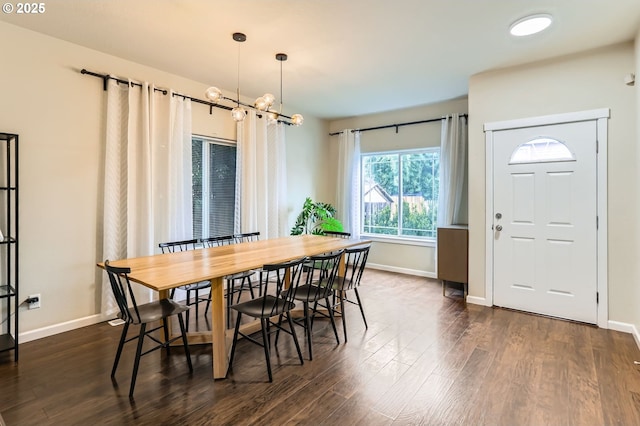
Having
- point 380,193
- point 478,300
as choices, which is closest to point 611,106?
point 478,300

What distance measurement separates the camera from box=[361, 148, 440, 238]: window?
17.1ft

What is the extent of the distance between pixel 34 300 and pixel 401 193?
485 centimetres

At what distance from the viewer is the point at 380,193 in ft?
19.0

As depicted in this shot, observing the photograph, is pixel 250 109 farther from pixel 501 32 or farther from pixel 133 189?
pixel 501 32

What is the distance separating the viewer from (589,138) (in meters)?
3.17

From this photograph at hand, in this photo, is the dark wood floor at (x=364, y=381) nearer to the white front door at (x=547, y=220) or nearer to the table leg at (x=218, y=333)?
the table leg at (x=218, y=333)

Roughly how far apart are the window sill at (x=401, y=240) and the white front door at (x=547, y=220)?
4.78ft

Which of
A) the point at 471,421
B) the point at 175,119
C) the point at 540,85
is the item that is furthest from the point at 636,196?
the point at 175,119

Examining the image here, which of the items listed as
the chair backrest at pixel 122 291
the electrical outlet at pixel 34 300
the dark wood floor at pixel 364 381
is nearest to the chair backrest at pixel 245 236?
the dark wood floor at pixel 364 381

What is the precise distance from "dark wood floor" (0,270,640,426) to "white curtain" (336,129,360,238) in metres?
2.79

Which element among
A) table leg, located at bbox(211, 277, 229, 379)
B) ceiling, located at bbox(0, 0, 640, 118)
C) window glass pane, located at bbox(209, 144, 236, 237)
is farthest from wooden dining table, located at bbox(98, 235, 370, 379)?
ceiling, located at bbox(0, 0, 640, 118)

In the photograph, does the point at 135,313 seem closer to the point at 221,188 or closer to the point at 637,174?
the point at 221,188

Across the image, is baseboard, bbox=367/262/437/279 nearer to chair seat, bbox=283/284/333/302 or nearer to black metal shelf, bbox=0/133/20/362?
chair seat, bbox=283/284/333/302

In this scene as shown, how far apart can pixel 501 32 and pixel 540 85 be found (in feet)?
3.20
